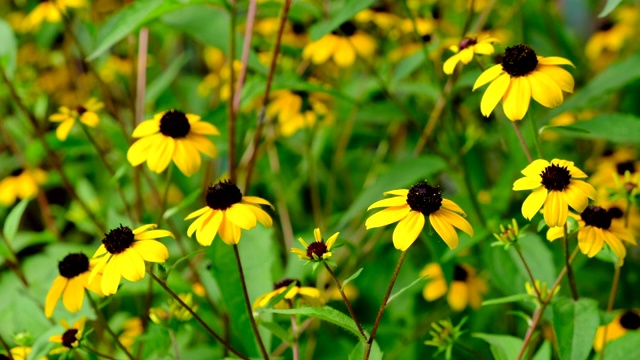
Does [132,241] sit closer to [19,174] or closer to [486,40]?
[486,40]

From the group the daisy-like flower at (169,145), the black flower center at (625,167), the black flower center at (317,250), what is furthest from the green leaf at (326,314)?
the black flower center at (625,167)

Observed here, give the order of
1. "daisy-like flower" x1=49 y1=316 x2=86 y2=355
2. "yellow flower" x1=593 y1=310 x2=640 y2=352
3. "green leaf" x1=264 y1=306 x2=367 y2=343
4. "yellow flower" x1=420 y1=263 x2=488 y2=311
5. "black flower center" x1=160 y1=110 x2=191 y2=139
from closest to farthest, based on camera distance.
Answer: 1. "green leaf" x1=264 y1=306 x2=367 y2=343
2. "daisy-like flower" x1=49 y1=316 x2=86 y2=355
3. "black flower center" x1=160 y1=110 x2=191 y2=139
4. "yellow flower" x1=593 y1=310 x2=640 y2=352
5. "yellow flower" x1=420 y1=263 x2=488 y2=311

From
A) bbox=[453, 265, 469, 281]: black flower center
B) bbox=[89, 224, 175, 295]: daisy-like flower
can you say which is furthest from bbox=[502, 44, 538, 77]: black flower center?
bbox=[453, 265, 469, 281]: black flower center

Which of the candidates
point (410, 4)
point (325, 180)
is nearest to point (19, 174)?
point (325, 180)

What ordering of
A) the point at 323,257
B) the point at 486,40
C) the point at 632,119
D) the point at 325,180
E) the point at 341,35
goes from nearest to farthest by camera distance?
the point at 323,257 < the point at 486,40 < the point at 632,119 < the point at 341,35 < the point at 325,180

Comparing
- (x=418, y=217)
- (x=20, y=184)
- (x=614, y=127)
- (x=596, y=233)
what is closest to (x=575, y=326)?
(x=596, y=233)

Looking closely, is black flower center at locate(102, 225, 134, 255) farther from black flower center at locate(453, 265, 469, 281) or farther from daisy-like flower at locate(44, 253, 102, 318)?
black flower center at locate(453, 265, 469, 281)

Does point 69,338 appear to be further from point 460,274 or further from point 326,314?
point 460,274
